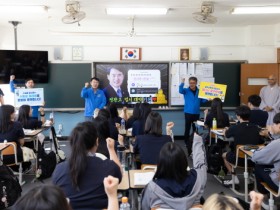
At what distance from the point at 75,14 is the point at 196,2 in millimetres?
2038

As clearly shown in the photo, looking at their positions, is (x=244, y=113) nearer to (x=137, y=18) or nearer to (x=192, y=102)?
(x=192, y=102)

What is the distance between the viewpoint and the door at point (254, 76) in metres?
8.04

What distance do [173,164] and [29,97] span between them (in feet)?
17.8

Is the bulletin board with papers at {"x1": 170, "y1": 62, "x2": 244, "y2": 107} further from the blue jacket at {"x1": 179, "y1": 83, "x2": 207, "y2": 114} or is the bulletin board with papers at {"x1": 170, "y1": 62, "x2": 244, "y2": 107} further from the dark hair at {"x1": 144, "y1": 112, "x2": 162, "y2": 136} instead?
the dark hair at {"x1": 144, "y1": 112, "x2": 162, "y2": 136}

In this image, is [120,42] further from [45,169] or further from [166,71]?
[45,169]

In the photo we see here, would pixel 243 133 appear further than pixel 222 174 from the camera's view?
No

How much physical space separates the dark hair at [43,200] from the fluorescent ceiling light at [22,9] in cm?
512

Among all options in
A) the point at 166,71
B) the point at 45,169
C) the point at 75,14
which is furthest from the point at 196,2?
the point at 45,169

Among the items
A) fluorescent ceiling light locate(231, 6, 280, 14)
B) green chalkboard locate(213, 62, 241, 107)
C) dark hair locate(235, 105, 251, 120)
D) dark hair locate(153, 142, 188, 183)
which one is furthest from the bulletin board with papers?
dark hair locate(153, 142, 188, 183)

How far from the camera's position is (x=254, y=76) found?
8.09m

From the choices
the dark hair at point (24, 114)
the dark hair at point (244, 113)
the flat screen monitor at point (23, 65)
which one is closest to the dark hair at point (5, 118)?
the dark hair at point (24, 114)

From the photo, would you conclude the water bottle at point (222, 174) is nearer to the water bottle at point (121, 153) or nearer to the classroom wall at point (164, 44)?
the water bottle at point (121, 153)

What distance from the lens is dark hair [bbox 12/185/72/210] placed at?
124 centimetres

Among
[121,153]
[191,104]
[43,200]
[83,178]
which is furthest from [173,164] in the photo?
[191,104]
